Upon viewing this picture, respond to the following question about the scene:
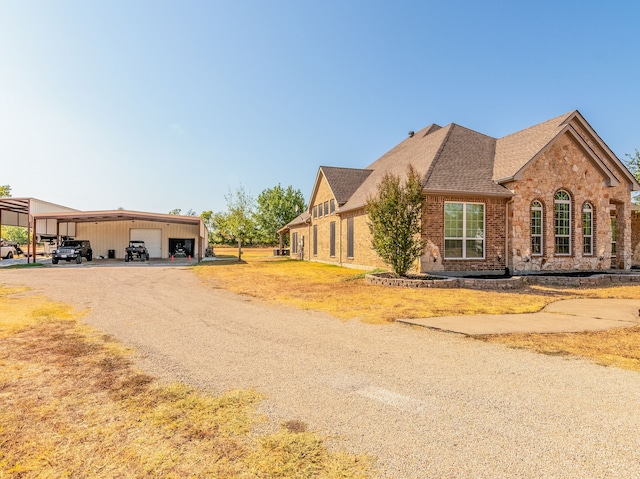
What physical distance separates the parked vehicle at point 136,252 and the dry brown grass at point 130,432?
89.8ft

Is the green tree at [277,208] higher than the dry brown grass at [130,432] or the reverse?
higher

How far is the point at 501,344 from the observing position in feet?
19.6

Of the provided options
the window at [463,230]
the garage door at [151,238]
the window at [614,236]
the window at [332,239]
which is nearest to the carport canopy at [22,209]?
the garage door at [151,238]

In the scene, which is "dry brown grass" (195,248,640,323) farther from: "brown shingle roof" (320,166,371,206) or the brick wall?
"brown shingle roof" (320,166,371,206)

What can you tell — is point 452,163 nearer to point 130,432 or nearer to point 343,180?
point 343,180

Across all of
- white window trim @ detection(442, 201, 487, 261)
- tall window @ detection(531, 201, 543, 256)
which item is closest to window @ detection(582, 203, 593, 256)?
tall window @ detection(531, 201, 543, 256)

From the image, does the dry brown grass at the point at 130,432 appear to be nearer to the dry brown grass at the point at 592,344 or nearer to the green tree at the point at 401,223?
the dry brown grass at the point at 592,344

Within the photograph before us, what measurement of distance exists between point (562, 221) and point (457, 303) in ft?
36.1

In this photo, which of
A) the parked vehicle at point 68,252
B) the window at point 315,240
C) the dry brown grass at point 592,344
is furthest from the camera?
the window at point 315,240

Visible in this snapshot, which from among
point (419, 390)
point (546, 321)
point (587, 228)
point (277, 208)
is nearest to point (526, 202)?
point (587, 228)

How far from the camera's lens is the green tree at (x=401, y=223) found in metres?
14.3

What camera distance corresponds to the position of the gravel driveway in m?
2.82

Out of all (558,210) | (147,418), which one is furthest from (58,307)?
(558,210)

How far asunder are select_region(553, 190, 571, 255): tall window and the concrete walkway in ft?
27.8
